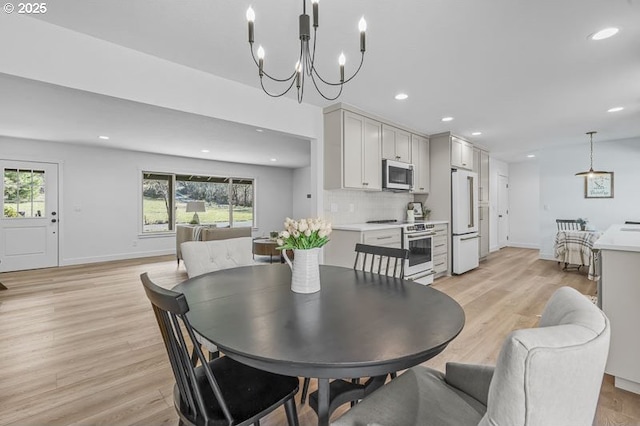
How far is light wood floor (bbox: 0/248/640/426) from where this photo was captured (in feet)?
5.87

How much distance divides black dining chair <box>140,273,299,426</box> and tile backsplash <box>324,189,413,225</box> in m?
2.72

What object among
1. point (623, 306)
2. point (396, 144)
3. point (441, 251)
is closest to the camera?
point (623, 306)

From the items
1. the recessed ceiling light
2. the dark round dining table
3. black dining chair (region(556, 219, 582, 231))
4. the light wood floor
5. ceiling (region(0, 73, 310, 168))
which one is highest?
ceiling (region(0, 73, 310, 168))

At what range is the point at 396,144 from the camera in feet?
15.1

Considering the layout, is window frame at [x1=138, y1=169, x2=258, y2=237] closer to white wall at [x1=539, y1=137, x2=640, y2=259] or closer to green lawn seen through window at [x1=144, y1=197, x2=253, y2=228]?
green lawn seen through window at [x1=144, y1=197, x2=253, y2=228]

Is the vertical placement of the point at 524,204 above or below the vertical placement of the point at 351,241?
above

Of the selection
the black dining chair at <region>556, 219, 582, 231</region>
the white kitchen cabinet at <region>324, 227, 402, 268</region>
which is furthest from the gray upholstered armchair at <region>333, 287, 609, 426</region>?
the black dining chair at <region>556, 219, 582, 231</region>

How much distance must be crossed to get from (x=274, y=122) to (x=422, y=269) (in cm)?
288

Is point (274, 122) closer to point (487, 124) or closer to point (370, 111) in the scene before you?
point (370, 111)

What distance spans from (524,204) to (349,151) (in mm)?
6733

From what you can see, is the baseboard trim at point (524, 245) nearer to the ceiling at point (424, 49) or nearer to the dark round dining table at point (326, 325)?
the ceiling at point (424, 49)

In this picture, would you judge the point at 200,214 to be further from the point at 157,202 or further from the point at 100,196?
the point at 100,196

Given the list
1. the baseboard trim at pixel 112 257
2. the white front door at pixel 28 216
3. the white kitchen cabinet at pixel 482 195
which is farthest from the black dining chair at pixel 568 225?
the white front door at pixel 28 216

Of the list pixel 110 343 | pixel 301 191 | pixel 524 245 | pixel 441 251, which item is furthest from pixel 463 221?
pixel 301 191
